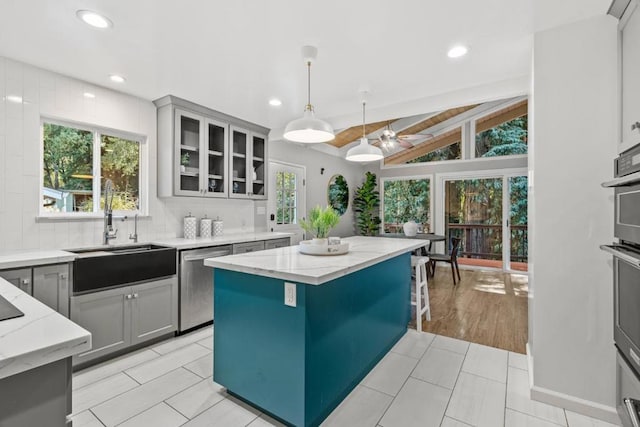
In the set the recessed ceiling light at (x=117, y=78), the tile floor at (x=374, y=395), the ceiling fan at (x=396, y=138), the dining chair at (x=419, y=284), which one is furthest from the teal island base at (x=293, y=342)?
the ceiling fan at (x=396, y=138)

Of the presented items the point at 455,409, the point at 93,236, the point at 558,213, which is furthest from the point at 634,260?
the point at 93,236

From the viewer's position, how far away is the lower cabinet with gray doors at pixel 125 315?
8.36 feet

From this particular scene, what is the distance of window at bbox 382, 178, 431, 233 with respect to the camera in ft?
23.3

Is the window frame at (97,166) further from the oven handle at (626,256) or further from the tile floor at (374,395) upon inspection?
the oven handle at (626,256)

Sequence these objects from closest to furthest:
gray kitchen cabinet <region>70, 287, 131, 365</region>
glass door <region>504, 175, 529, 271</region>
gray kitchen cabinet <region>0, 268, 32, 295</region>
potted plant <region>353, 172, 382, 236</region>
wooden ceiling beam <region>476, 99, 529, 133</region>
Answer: gray kitchen cabinet <region>0, 268, 32, 295</region>
gray kitchen cabinet <region>70, 287, 131, 365</region>
wooden ceiling beam <region>476, 99, 529, 133</region>
glass door <region>504, 175, 529, 271</region>
potted plant <region>353, 172, 382, 236</region>

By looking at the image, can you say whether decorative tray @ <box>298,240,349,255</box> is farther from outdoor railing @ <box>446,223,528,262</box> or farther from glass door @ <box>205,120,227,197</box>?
outdoor railing @ <box>446,223,528,262</box>

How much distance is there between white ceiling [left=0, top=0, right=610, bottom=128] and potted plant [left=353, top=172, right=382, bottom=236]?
4.13m

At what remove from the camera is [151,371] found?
8.27 ft

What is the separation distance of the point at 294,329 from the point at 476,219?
5.86 meters

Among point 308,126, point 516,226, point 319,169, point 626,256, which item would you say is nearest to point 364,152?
point 308,126

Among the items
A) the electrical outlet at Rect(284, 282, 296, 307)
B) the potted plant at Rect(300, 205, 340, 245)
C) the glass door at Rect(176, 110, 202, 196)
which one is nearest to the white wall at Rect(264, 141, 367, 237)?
the glass door at Rect(176, 110, 202, 196)

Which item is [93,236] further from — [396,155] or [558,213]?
[396,155]

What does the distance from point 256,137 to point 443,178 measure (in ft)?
13.9

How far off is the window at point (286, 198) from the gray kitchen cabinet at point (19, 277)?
11.0ft
